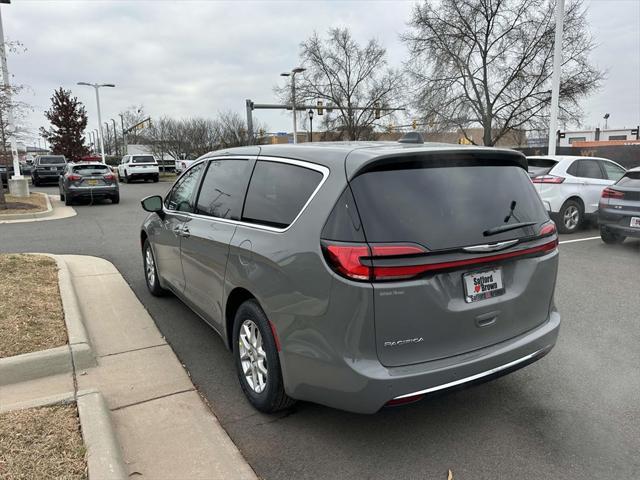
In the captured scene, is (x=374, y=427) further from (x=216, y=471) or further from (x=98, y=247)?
(x=98, y=247)

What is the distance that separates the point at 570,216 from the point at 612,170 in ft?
5.93

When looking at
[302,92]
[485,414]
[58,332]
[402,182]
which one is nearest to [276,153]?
[402,182]

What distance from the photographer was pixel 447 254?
8.73ft

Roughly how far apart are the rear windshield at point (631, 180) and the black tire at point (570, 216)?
1698 millimetres

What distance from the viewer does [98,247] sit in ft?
30.4

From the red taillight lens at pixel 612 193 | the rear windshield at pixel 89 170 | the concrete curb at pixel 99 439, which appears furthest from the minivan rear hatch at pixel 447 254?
the rear windshield at pixel 89 170

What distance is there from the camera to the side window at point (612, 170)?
1109 centimetres

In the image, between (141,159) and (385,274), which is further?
(141,159)

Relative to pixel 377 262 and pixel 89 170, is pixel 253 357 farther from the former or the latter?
pixel 89 170

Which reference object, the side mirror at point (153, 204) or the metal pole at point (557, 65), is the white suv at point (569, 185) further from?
the side mirror at point (153, 204)

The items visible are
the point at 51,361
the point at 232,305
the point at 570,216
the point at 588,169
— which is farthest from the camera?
the point at 588,169

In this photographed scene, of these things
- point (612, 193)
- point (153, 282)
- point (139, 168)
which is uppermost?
point (139, 168)

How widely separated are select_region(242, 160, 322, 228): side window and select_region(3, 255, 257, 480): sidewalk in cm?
136

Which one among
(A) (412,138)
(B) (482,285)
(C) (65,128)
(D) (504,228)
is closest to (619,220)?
(A) (412,138)
